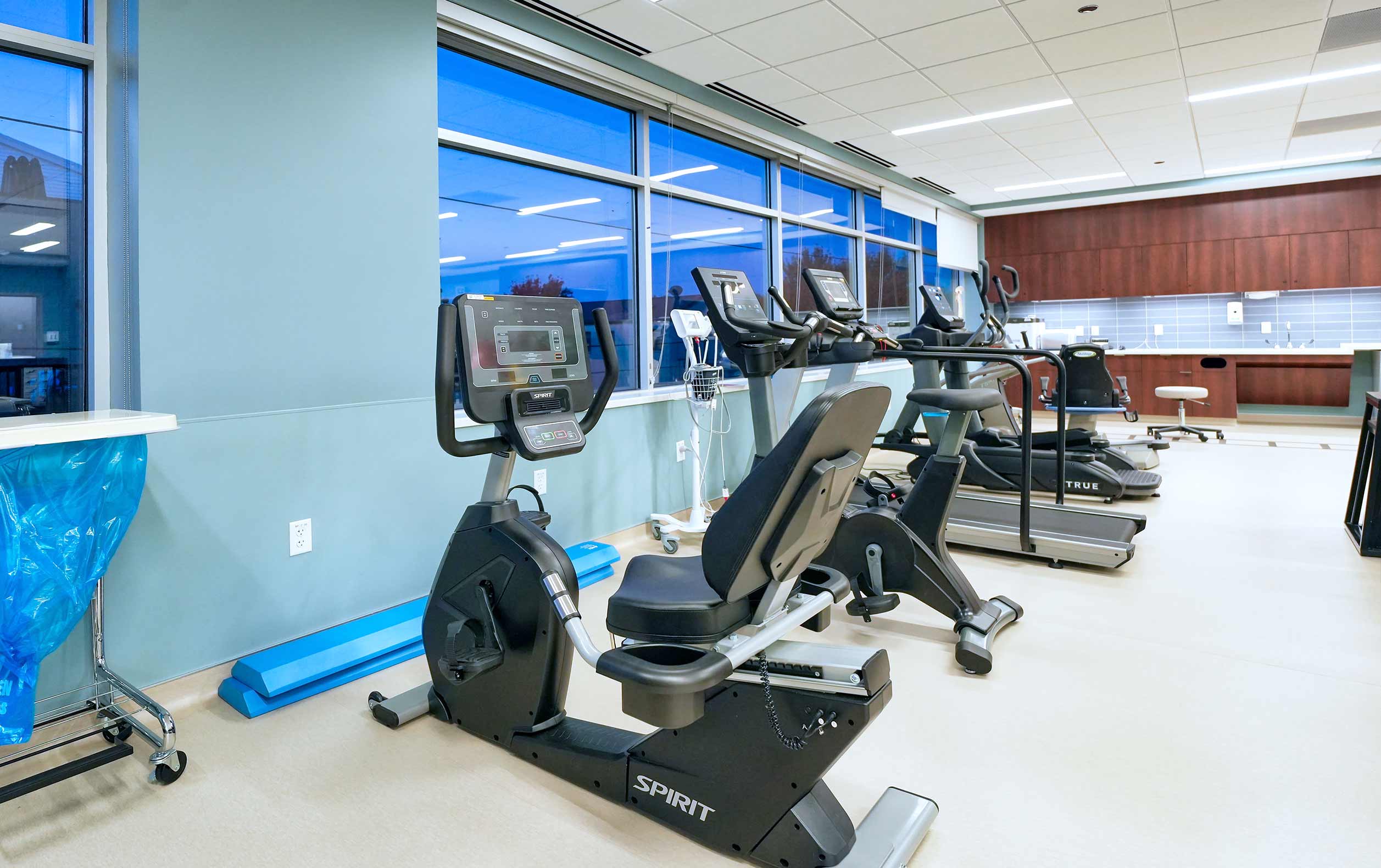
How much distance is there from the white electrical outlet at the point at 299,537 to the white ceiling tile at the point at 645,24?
2.79 metres

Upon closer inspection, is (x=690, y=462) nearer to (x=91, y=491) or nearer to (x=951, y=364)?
(x=951, y=364)

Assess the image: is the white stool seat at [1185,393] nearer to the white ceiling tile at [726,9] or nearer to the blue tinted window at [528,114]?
the white ceiling tile at [726,9]

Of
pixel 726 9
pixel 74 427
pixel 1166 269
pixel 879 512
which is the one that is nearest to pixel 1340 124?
pixel 1166 269

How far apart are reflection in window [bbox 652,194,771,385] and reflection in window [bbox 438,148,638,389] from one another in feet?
0.71

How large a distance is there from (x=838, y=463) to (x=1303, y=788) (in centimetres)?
156

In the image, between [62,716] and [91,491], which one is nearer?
[91,491]

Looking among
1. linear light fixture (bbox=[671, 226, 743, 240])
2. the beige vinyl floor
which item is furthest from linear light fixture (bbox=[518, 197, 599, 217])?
the beige vinyl floor

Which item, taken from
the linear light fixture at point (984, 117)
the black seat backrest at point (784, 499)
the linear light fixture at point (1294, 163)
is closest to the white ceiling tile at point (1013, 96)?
the linear light fixture at point (984, 117)

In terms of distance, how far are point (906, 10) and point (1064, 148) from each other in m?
3.93

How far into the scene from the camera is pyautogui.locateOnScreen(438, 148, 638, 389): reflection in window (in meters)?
3.78

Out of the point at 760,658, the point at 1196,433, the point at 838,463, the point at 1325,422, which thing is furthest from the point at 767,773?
the point at 1325,422

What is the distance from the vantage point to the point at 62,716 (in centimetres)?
225

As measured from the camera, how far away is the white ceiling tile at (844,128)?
603 centimetres

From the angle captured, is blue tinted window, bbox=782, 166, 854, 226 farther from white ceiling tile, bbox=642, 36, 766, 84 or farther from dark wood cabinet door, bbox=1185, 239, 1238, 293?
dark wood cabinet door, bbox=1185, 239, 1238, 293
